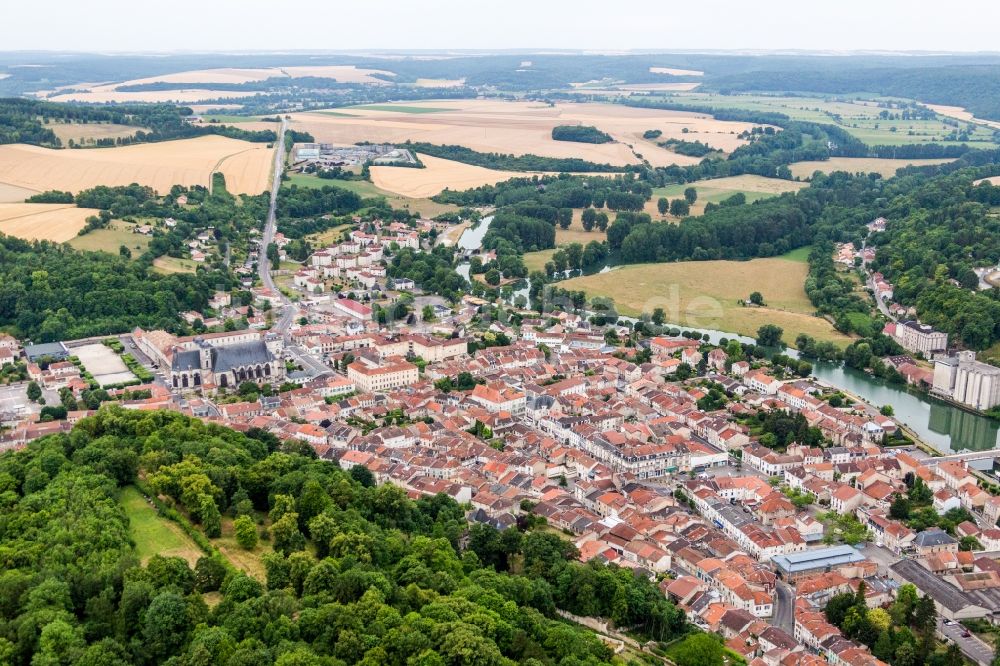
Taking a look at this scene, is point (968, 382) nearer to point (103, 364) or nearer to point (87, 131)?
point (103, 364)

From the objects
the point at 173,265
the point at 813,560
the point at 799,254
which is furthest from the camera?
the point at 799,254

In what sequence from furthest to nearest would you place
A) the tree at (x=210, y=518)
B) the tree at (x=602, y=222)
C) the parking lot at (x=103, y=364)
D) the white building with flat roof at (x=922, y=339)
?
1. the tree at (x=602, y=222)
2. the white building with flat roof at (x=922, y=339)
3. the parking lot at (x=103, y=364)
4. the tree at (x=210, y=518)

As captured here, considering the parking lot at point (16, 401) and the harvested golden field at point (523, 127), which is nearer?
the parking lot at point (16, 401)

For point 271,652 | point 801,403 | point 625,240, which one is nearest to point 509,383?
point 801,403

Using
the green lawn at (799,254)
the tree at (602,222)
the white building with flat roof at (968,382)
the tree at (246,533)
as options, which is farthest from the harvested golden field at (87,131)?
the white building with flat roof at (968,382)

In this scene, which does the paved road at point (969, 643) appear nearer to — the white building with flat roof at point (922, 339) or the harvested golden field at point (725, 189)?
the white building with flat roof at point (922, 339)

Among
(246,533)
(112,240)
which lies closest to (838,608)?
(246,533)
